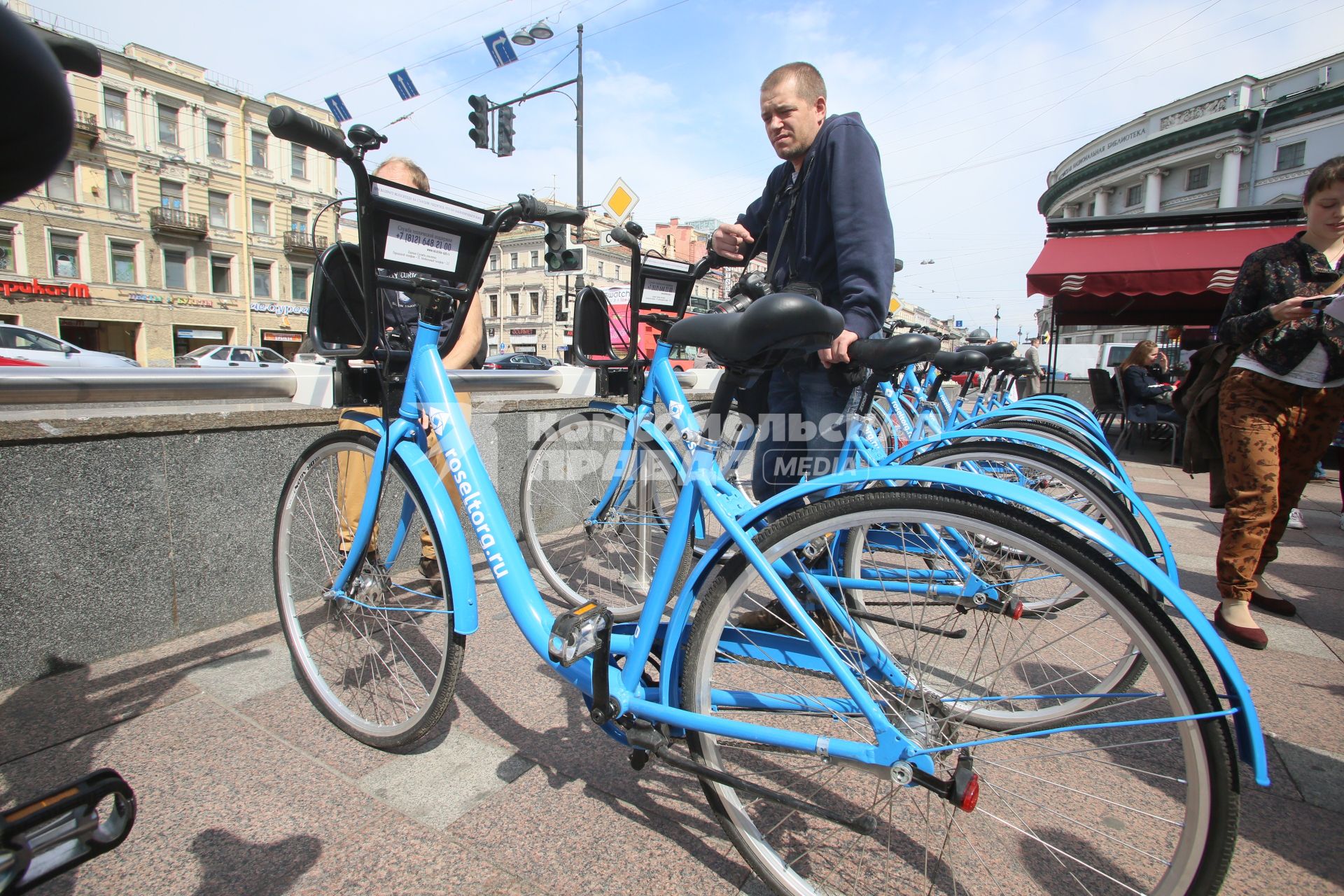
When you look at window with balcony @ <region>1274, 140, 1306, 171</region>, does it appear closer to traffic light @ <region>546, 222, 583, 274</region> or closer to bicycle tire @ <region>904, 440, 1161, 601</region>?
bicycle tire @ <region>904, 440, 1161, 601</region>

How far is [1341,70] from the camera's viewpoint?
127 feet

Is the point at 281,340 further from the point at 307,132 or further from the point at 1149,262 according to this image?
the point at 307,132

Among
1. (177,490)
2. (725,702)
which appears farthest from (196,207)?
(725,702)

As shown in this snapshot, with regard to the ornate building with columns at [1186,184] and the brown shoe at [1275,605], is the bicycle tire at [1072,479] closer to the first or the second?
the brown shoe at [1275,605]

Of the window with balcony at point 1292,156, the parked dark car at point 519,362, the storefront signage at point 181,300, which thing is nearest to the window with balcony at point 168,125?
the storefront signage at point 181,300

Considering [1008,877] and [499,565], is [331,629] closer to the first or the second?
[499,565]

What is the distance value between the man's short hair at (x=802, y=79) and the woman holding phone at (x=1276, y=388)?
2019 millimetres

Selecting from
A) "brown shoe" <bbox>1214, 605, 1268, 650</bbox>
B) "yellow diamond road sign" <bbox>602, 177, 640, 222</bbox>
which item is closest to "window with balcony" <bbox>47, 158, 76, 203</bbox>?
"yellow diamond road sign" <bbox>602, 177, 640, 222</bbox>

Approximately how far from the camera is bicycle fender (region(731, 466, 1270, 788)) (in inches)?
39.8

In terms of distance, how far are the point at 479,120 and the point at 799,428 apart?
1128 centimetres

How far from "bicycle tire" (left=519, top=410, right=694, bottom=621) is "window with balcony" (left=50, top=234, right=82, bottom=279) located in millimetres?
35549

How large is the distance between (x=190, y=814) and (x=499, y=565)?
3.06ft

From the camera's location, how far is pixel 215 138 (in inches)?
1268

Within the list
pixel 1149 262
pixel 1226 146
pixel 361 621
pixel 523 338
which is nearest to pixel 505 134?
pixel 1149 262
